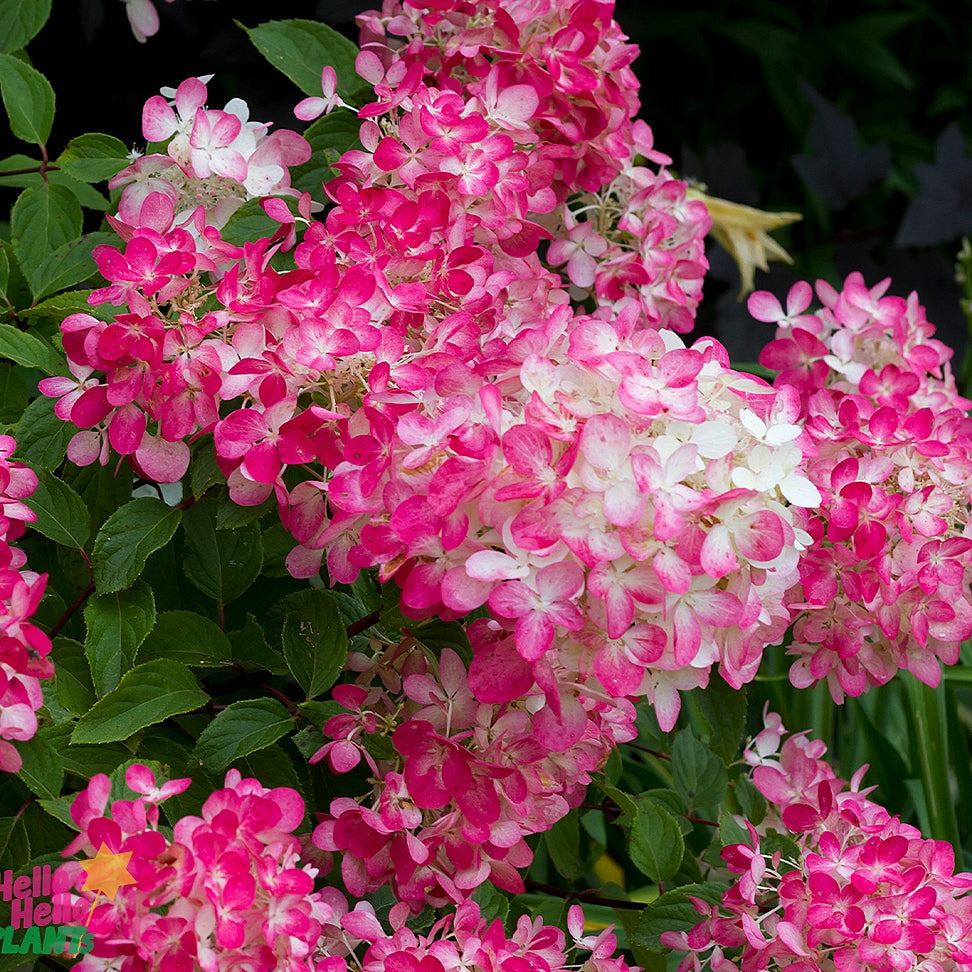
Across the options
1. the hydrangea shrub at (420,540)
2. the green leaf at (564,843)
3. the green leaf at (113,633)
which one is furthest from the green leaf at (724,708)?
the green leaf at (113,633)

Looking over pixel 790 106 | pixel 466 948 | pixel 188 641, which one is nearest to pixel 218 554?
pixel 188 641

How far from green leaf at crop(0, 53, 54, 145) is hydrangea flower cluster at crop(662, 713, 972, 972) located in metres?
0.65

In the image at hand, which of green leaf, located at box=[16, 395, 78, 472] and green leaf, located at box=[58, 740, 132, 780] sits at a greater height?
green leaf, located at box=[16, 395, 78, 472]

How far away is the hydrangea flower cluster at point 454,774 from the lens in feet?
1.82

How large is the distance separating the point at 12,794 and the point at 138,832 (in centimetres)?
21

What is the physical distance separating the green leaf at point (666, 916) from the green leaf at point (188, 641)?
30cm

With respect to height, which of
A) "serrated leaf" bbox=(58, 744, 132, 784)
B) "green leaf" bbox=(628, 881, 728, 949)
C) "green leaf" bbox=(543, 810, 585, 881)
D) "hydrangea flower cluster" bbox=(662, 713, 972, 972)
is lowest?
"green leaf" bbox=(543, 810, 585, 881)

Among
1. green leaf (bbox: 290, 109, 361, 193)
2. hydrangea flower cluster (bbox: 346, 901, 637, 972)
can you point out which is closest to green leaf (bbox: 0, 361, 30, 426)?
green leaf (bbox: 290, 109, 361, 193)

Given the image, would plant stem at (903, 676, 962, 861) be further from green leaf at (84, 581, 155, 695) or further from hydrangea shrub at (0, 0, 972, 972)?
green leaf at (84, 581, 155, 695)

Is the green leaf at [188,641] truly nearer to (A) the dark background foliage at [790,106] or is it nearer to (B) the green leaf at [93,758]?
(B) the green leaf at [93,758]

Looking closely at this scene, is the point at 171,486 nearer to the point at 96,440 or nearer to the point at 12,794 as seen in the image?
the point at 96,440

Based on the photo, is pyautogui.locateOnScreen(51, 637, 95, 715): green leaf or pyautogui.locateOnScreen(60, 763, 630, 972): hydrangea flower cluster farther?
pyautogui.locateOnScreen(51, 637, 95, 715): green leaf

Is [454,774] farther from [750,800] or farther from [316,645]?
[750,800]

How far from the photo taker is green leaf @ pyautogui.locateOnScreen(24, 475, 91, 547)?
2.00ft
